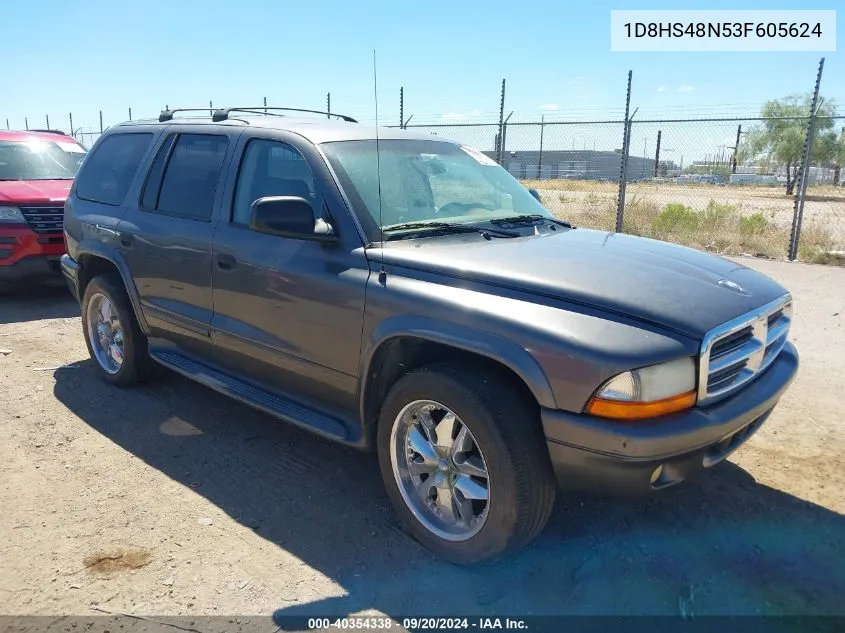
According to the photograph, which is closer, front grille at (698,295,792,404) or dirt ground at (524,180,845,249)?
front grille at (698,295,792,404)

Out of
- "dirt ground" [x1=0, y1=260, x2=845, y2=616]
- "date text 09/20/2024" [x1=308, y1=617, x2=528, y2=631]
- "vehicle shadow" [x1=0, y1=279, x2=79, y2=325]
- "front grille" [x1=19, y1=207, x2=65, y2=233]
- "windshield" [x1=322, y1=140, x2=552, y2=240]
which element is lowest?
"date text 09/20/2024" [x1=308, y1=617, x2=528, y2=631]

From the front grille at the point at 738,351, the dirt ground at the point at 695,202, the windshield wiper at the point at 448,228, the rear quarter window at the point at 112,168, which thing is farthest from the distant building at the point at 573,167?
the front grille at the point at 738,351

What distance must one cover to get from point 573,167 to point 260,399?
27.5 m

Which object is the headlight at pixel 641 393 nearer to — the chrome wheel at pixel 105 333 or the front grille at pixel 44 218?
the chrome wheel at pixel 105 333

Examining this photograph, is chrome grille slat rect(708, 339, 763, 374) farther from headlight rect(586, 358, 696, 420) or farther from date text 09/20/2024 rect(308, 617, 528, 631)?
date text 09/20/2024 rect(308, 617, 528, 631)

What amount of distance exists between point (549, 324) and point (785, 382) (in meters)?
1.32

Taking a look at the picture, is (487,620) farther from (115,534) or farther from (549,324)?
(115,534)

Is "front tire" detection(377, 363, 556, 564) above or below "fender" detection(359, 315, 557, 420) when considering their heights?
below

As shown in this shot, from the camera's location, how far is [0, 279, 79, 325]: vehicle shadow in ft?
23.2

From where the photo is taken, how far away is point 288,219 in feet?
10.3

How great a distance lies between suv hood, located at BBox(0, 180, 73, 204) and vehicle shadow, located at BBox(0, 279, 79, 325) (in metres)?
0.93

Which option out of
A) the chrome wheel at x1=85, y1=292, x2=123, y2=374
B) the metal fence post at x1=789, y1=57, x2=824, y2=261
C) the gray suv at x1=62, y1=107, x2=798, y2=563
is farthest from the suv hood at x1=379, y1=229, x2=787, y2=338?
the metal fence post at x1=789, y1=57, x2=824, y2=261

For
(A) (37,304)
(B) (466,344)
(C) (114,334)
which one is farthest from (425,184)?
(A) (37,304)

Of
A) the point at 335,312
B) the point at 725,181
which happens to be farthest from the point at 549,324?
the point at 725,181
